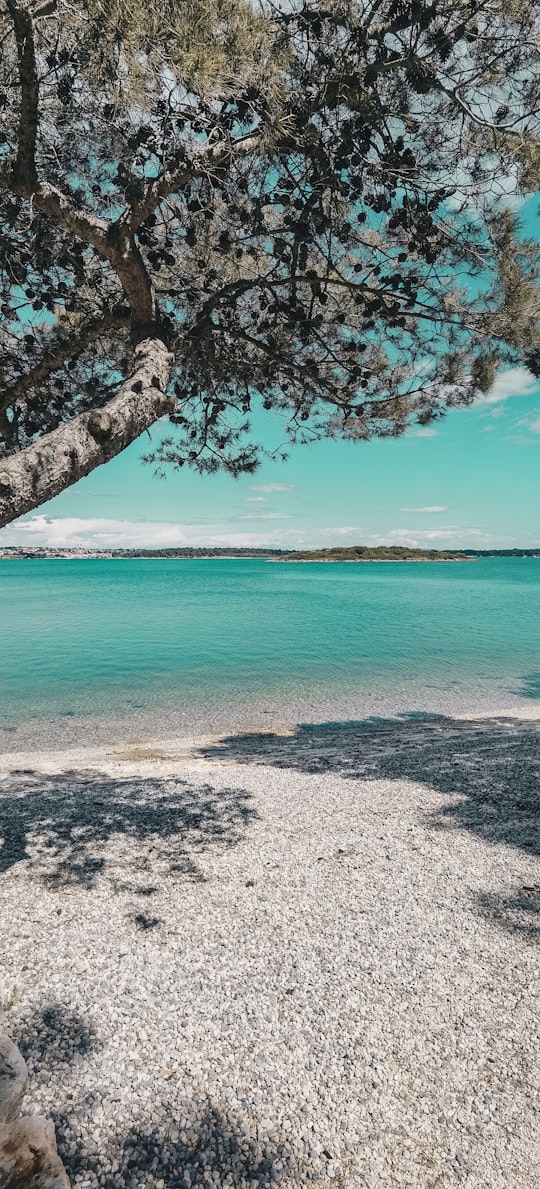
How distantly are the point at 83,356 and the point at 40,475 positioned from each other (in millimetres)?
4748

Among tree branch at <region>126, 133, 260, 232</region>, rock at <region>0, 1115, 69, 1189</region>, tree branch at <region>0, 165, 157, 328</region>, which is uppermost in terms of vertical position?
tree branch at <region>126, 133, 260, 232</region>

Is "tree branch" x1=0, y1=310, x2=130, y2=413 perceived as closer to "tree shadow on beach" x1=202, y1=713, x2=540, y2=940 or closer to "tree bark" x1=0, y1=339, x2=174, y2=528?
"tree bark" x1=0, y1=339, x2=174, y2=528

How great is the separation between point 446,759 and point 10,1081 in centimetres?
656

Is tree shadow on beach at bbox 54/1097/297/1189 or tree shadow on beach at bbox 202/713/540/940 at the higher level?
tree shadow on beach at bbox 54/1097/297/1189

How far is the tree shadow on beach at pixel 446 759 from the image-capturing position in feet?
17.6

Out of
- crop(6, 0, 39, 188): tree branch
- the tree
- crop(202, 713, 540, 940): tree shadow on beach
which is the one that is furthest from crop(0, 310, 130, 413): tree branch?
crop(202, 713, 540, 940): tree shadow on beach

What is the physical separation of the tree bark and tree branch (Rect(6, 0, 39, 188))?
1.45 m

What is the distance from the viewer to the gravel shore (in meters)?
2.25

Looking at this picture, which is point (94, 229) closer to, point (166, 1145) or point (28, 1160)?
point (28, 1160)

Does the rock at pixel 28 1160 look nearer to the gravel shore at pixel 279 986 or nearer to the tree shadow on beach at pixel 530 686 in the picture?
the gravel shore at pixel 279 986

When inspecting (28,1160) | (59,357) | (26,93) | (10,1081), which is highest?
(26,93)

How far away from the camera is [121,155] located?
471 cm

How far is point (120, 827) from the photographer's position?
5.11m

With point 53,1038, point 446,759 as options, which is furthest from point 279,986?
point 446,759
